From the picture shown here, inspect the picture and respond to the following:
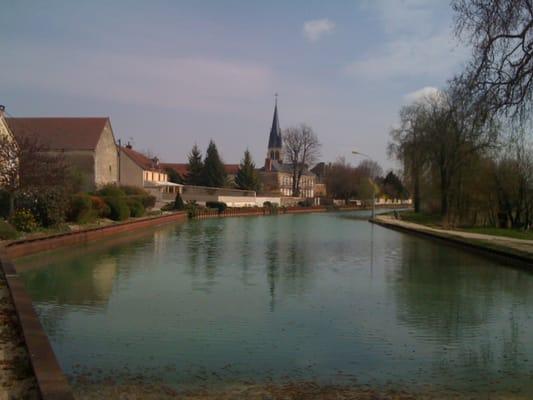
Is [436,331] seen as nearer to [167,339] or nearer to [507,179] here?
[167,339]

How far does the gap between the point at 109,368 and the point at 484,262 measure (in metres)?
15.2

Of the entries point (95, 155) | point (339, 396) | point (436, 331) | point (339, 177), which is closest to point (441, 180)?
point (95, 155)

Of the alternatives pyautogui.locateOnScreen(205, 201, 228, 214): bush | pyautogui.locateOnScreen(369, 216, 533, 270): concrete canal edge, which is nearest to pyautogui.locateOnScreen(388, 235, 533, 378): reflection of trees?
pyautogui.locateOnScreen(369, 216, 533, 270): concrete canal edge

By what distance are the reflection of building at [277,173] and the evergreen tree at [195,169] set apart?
114ft

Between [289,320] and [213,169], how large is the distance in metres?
72.5

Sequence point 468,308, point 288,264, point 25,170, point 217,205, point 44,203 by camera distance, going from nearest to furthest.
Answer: point 468,308 → point 288,264 → point 25,170 → point 44,203 → point 217,205

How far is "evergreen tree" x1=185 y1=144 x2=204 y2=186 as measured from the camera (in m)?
82.8

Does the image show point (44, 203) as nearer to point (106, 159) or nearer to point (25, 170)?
point (25, 170)

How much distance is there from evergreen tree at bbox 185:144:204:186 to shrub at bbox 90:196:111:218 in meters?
49.1

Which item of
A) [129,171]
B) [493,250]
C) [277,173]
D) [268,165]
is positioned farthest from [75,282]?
[268,165]

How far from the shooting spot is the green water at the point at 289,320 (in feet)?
22.4

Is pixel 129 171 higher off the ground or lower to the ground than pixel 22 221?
higher

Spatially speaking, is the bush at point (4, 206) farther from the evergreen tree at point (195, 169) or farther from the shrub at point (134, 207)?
the evergreen tree at point (195, 169)

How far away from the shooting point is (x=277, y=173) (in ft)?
417
